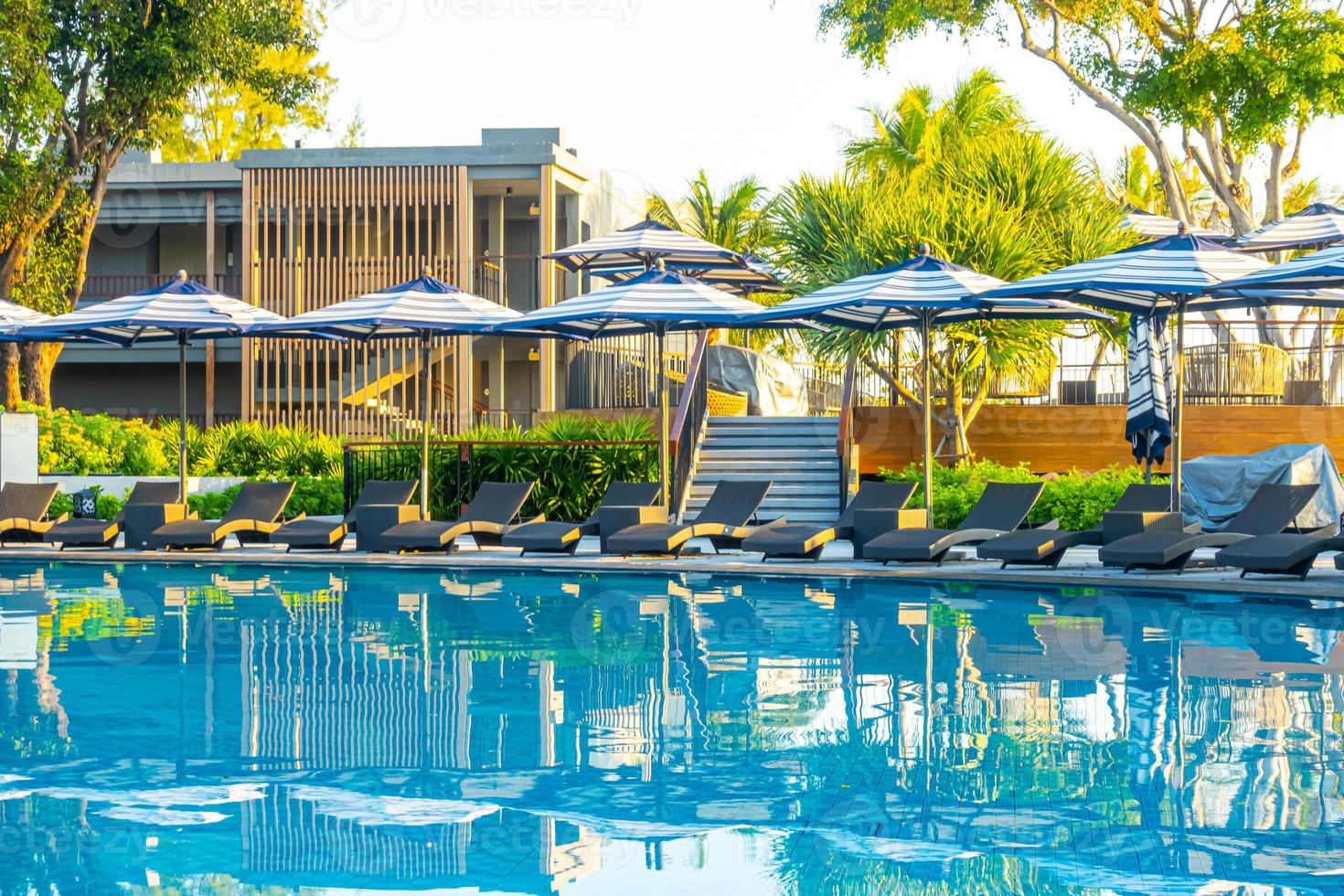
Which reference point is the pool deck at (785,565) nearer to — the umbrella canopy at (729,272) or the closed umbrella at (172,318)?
the closed umbrella at (172,318)

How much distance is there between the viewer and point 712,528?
15.1 metres

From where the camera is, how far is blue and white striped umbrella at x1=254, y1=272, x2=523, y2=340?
15852 millimetres

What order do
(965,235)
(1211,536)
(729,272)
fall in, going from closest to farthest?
(1211,536), (965,235), (729,272)

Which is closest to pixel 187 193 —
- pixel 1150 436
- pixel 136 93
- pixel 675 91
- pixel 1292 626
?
pixel 136 93

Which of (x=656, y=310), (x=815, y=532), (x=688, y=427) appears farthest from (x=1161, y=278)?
(x=688, y=427)

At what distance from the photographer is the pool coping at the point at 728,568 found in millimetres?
12195

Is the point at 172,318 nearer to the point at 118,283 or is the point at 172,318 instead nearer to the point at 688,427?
the point at 688,427

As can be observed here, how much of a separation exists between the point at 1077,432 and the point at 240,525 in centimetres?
1061

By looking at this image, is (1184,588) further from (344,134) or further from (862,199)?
(344,134)

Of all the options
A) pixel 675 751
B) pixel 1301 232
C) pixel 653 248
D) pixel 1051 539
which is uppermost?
pixel 653 248

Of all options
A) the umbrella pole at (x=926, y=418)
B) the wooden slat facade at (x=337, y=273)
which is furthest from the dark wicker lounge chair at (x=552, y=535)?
the wooden slat facade at (x=337, y=273)

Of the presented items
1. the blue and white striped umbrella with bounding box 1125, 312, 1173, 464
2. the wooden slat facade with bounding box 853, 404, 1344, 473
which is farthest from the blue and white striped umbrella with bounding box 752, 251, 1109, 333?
the wooden slat facade with bounding box 853, 404, 1344, 473

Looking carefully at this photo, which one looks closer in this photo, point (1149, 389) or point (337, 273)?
point (1149, 389)

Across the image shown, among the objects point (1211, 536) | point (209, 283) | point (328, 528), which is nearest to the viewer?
point (1211, 536)
